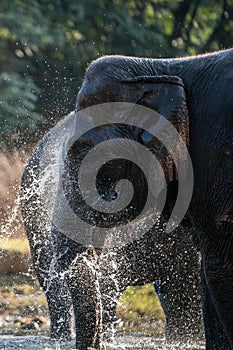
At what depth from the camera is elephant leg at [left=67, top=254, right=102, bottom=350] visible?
7.33 m

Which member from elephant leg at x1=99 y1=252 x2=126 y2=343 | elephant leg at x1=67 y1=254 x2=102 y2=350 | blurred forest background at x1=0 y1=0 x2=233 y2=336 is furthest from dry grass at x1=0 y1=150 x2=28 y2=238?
elephant leg at x1=67 y1=254 x2=102 y2=350

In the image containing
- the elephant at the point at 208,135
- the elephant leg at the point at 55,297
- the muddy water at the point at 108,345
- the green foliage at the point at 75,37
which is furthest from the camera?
the green foliage at the point at 75,37

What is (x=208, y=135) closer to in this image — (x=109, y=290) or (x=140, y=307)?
(x=109, y=290)

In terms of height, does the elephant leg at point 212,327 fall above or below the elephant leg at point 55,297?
above

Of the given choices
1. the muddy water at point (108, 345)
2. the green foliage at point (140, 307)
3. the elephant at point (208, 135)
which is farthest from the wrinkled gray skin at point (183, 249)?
the green foliage at point (140, 307)

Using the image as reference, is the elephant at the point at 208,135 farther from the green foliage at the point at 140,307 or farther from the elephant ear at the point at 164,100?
the green foliage at the point at 140,307

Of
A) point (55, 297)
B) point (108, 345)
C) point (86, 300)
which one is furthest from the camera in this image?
point (55, 297)

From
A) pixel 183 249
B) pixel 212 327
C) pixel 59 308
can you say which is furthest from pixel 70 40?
pixel 212 327

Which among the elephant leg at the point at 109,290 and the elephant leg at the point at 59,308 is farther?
the elephant leg at the point at 59,308

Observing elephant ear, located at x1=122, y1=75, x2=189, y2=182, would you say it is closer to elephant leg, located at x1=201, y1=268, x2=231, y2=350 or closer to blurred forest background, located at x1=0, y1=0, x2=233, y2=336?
elephant leg, located at x1=201, y1=268, x2=231, y2=350

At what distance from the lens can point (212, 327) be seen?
6.64 metres

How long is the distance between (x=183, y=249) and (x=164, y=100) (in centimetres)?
306

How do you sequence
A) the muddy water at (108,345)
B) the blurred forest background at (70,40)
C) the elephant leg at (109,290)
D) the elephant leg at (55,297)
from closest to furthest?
the muddy water at (108,345)
the elephant leg at (109,290)
the elephant leg at (55,297)
the blurred forest background at (70,40)

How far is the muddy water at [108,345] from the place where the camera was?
7945 mm
